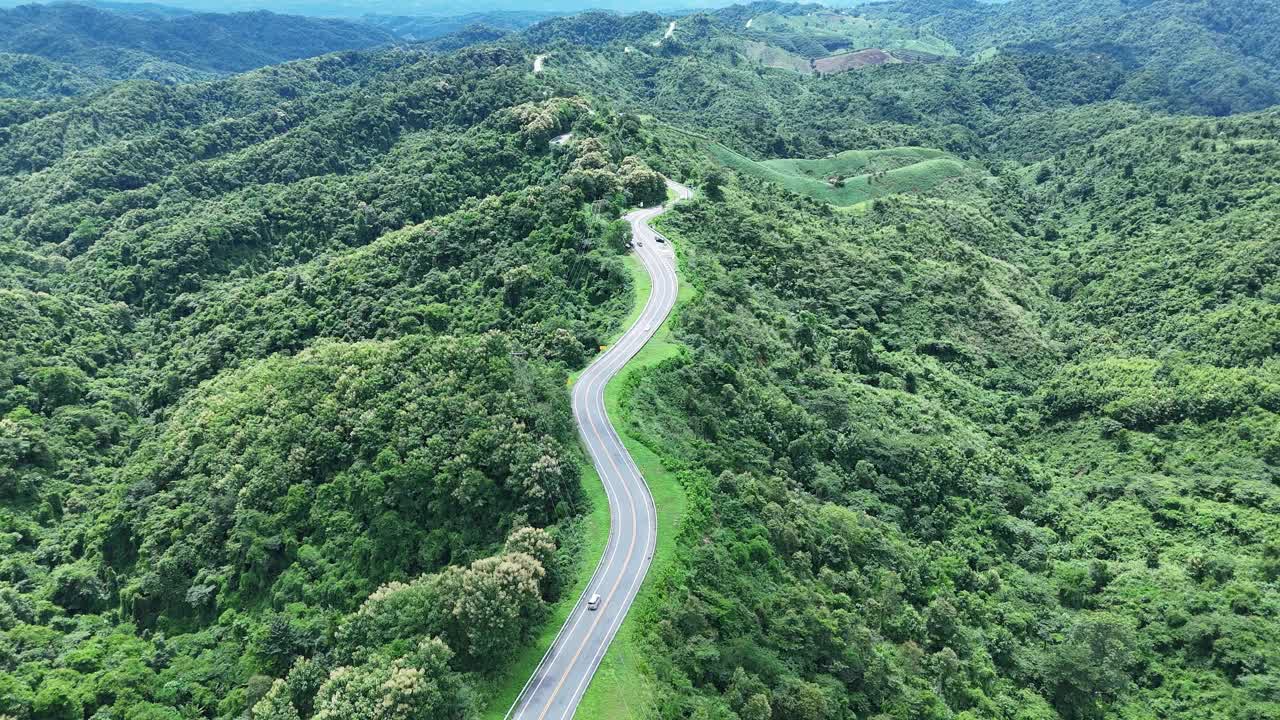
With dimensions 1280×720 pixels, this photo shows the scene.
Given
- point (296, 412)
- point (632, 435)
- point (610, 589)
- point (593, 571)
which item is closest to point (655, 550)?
point (610, 589)

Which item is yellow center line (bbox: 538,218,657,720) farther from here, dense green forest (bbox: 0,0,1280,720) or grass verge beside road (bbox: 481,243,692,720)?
dense green forest (bbox: 0,0,1280,720)

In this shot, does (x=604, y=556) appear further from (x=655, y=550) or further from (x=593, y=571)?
(x=655, y=550)

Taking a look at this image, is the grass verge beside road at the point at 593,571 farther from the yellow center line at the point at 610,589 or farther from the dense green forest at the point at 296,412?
the yellow center line at the point at 610,589

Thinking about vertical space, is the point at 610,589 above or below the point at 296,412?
above

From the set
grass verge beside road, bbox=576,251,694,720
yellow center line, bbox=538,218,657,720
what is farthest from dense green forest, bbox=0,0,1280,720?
yellow center line, bbox=538,218,657,720

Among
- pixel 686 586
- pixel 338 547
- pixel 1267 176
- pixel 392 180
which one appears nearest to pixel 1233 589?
pixel 686 586

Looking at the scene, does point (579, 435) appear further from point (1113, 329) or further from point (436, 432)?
point (1113, 329)
